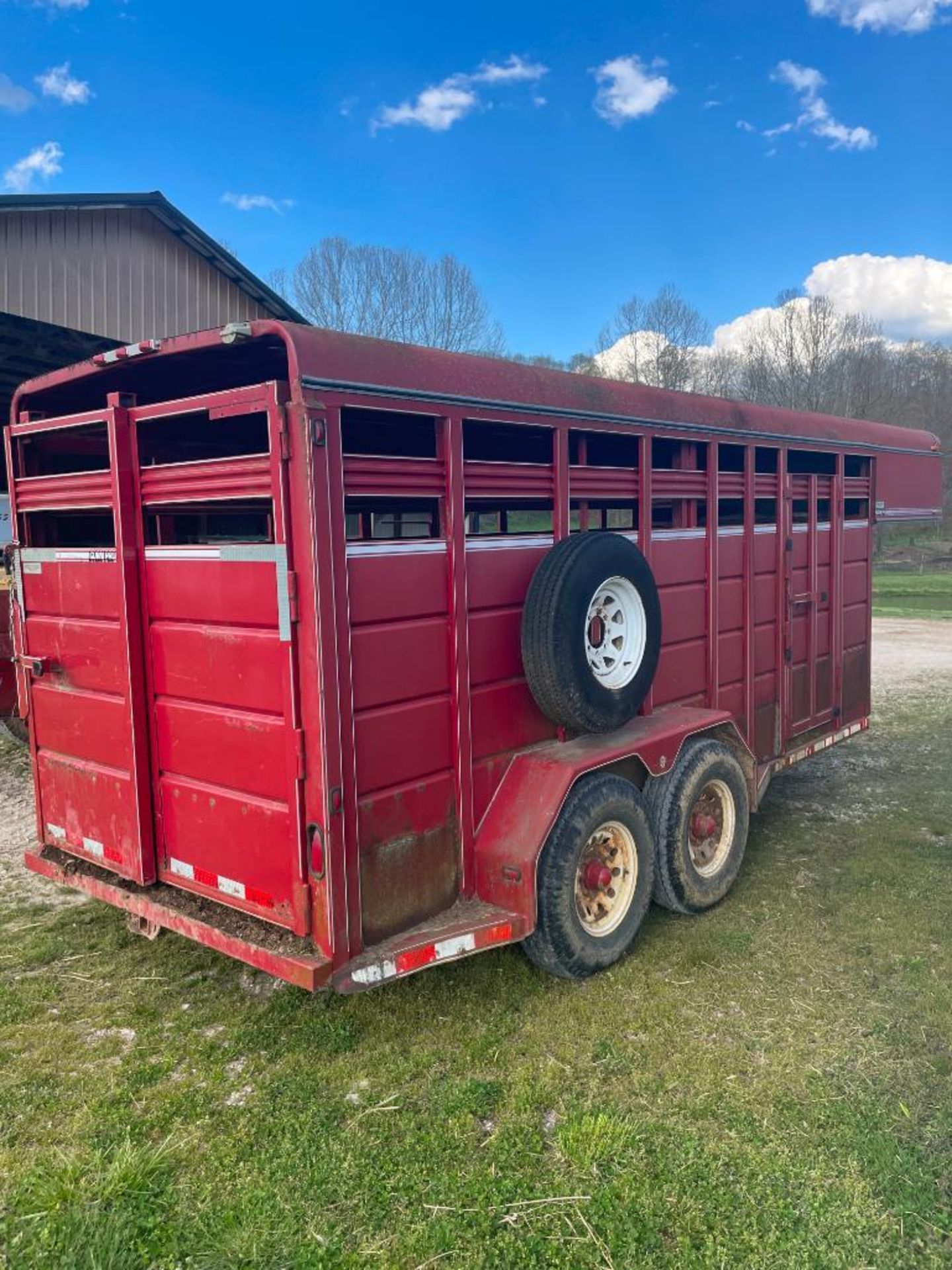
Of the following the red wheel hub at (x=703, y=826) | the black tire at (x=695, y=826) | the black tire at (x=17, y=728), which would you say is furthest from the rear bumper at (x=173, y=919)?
the black tire at (x=17, y=728)

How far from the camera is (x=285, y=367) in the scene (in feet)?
13.7

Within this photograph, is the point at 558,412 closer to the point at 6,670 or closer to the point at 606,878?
the point at 606,878

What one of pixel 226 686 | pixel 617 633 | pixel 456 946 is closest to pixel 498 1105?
pixel 456 946

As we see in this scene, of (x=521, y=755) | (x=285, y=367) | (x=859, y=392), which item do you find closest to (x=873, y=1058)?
(x=521, y=755)

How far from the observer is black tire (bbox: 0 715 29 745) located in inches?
321

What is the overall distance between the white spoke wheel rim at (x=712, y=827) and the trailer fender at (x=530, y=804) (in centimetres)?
61

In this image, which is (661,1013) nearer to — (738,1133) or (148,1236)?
(738,1133)

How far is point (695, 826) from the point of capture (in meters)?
4.95

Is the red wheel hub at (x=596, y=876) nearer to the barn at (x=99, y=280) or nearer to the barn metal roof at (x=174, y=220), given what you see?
the barn at (x=99, y=280)

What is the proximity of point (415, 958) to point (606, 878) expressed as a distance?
114cm

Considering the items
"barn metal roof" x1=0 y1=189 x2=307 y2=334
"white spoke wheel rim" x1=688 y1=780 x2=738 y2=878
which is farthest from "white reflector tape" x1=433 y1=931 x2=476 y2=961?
"barn metal roof" x1=0 y1=189 x2=307 y2=334

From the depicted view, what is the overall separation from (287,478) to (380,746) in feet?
3.46

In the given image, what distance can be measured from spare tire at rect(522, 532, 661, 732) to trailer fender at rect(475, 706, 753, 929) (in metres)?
0.13

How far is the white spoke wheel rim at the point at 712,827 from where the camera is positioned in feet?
16.4
